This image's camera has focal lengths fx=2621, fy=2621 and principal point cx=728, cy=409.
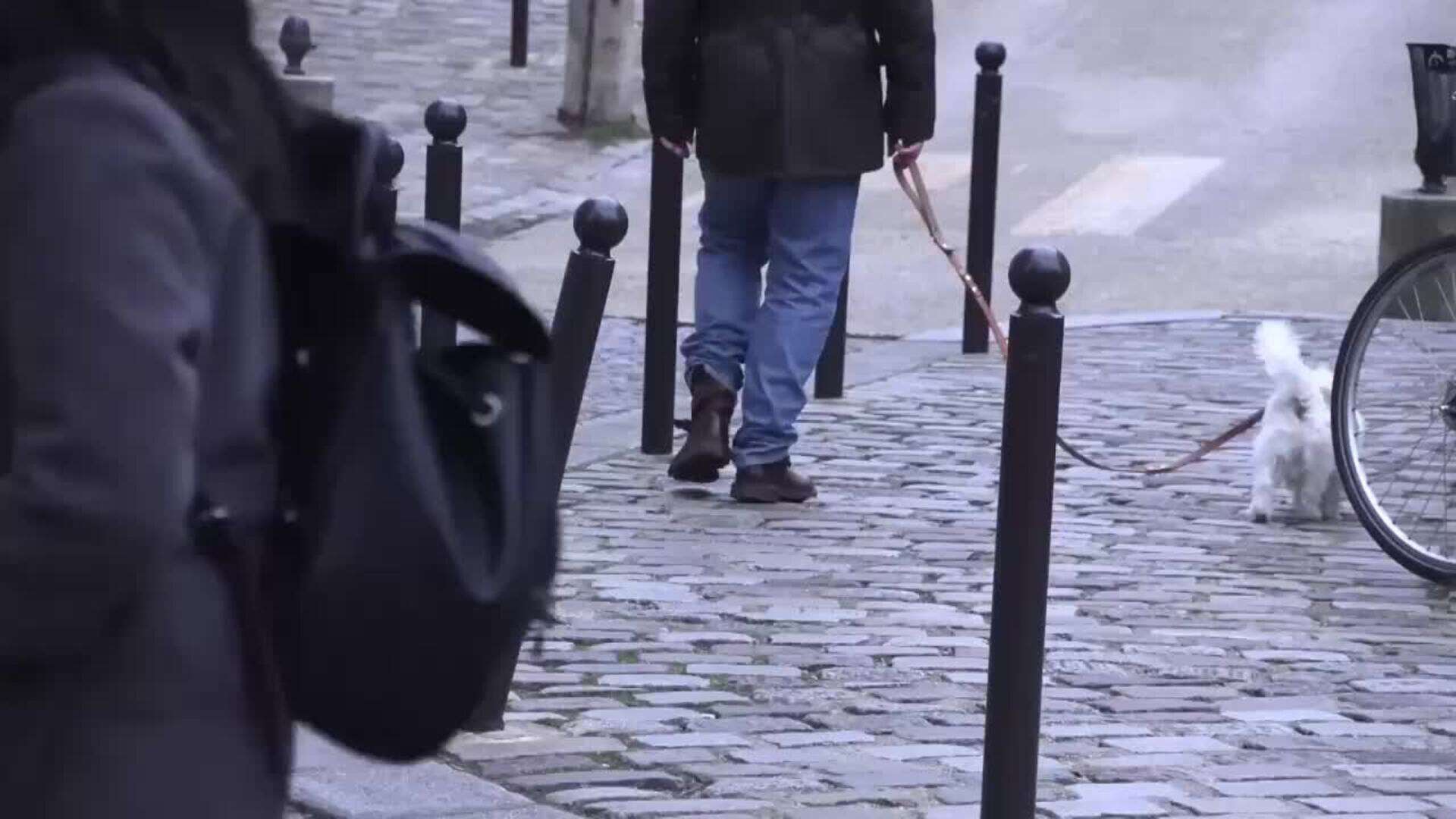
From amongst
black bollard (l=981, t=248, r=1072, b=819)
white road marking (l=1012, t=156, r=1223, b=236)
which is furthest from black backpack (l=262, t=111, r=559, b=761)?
white road marking (l=1012, t=156, r=1223, b=236)

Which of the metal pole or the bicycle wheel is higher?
the bicycle wheel

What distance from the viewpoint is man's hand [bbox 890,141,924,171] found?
23.3ft

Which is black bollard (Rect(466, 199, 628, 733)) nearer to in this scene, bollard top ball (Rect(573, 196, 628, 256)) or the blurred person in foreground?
bollard top ball (Rect(573, 196, 628, 256))

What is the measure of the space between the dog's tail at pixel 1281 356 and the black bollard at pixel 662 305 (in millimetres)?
1714

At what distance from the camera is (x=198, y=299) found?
1.94 m

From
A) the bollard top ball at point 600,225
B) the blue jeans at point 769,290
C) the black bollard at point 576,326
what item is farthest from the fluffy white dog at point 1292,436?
the black bollard at point 576,326

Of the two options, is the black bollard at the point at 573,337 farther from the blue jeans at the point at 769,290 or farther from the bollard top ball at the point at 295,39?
the bollard top ball at the point at 295,39

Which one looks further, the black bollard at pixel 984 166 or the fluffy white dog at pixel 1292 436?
the black bollard at pixel 984 166

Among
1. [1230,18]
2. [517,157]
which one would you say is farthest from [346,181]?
[1230,18]

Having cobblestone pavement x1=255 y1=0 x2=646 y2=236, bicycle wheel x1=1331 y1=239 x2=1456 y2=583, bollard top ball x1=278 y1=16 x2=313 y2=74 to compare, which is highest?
bollard top ball x1=278 y1=16 x2=313 y2=74

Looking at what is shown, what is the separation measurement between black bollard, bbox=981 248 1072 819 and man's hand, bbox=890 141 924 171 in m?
3.08

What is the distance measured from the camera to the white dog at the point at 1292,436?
22.8 ft

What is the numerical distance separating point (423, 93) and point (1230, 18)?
6174mm

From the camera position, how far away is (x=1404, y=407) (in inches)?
258
